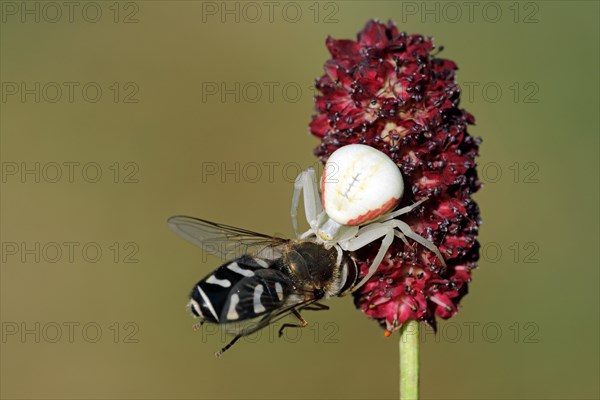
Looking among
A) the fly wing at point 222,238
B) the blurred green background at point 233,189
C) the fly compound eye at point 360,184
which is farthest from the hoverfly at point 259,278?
the blurred green background at point 233,189

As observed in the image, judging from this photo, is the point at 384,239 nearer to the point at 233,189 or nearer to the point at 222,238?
the point at 222,238

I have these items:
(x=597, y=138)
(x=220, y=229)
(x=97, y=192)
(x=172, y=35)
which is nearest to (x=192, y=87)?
(x=172, y=35)

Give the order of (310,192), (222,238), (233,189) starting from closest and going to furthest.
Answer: (222,238) → (310,192) → (233,189)

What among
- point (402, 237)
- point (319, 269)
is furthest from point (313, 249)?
point (402, 237)

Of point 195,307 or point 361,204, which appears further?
point 361,204

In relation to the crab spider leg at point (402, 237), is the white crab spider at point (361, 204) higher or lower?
higher

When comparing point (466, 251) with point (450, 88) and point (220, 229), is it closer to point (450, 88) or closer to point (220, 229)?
point (450, 88)

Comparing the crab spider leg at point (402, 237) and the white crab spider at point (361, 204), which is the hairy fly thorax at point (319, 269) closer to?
the white crab spider at point (361, 204)
